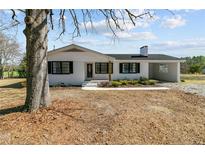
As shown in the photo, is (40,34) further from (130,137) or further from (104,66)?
(104,66)

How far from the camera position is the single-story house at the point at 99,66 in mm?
21844

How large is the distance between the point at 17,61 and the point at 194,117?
1755 inches

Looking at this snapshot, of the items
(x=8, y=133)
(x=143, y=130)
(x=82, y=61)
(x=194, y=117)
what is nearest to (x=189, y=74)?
(x=82, y=61)

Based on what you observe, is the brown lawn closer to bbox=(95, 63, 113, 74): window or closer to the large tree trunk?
the large tree trunk

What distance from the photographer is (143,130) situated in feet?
23.9

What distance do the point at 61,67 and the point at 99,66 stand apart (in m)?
4.67

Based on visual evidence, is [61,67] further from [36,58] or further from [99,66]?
[36,58]

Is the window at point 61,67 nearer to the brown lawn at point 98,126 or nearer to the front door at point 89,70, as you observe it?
the front door at point 89,70

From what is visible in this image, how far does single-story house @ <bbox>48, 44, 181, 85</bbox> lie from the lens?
21.8 meters

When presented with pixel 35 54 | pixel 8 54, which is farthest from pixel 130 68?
pixel 8 54

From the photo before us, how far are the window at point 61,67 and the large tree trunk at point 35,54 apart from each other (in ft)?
44.7

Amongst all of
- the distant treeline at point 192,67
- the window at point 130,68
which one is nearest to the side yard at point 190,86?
the window at point 130,68

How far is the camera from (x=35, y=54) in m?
8.12

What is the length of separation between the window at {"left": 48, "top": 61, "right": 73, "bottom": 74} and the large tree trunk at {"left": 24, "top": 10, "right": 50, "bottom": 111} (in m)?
13.6
